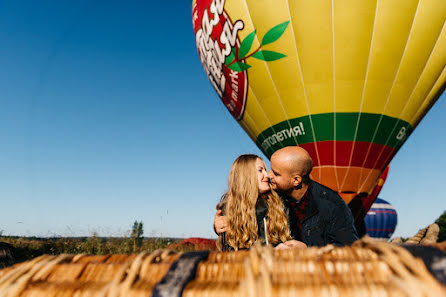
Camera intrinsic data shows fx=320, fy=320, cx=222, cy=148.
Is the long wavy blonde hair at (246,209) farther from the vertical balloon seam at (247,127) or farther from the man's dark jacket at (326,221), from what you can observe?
the vertical balloon seam at (247,127)

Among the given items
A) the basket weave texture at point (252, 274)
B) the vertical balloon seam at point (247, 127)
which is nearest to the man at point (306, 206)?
the basket weave texture at point (252, 274)

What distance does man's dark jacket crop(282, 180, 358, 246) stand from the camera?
3.23 metres

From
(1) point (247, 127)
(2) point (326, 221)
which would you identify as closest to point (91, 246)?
(2) point (326, 221)

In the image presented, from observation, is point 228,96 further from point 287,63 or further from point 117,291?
point 117,291

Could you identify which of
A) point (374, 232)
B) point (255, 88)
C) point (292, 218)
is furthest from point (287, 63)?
point (374, 232)

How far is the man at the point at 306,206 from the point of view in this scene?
3.25 m

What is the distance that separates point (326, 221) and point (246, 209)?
0.85 m

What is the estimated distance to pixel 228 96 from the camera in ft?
32.8

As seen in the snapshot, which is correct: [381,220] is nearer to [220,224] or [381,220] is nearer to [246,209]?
[246,209]

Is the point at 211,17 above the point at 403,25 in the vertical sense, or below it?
above

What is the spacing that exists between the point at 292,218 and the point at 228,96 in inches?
266

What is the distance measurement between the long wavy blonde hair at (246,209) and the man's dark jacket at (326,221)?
325 mm

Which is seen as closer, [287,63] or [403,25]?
[403,25]

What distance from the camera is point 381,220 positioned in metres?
24.9
